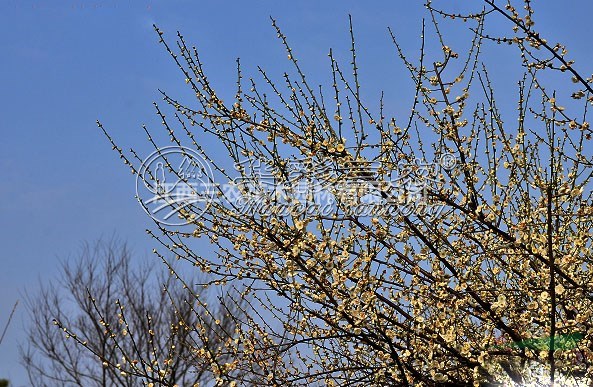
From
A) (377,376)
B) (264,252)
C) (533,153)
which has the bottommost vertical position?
(377,376)

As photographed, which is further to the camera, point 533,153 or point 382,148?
point 533,153

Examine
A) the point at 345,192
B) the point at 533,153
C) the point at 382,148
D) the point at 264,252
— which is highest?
the point at 533,153

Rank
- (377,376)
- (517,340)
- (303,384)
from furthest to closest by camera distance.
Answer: (303,384), (377,376), (517,340)

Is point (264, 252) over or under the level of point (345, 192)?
under

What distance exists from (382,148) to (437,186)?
1.32 ft

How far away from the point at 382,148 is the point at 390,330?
40.5 inches

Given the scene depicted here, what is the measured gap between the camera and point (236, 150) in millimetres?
3865

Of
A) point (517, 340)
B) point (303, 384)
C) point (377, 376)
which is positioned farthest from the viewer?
point (303, 384)

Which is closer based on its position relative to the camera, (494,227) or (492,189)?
(494,227)

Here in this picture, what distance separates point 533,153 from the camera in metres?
4.30

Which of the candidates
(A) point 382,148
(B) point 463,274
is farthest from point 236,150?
(B) point 463,274

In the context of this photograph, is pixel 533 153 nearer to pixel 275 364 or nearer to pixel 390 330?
pixel 390 330

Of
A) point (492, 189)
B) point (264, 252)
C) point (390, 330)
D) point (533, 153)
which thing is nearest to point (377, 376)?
point (390, 330)

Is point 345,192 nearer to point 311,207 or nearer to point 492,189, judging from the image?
point 311,207
